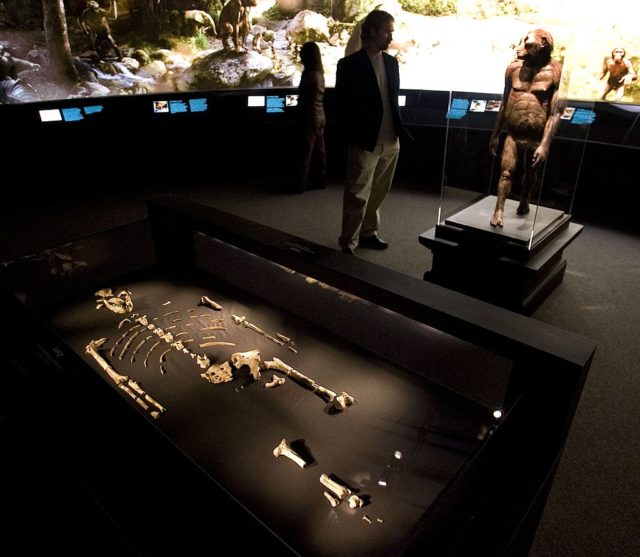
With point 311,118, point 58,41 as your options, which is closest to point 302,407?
point 311,118

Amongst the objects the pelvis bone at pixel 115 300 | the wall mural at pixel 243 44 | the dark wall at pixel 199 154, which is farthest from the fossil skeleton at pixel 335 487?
the dark wall at pixel 199 154

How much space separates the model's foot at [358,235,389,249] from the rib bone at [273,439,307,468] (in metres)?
2.94

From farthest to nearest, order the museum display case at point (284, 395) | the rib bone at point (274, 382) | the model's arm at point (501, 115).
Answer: the model's arm at point (501, 115) → the rib bone at point (274, 382) → the museum display case at point (284, 395)

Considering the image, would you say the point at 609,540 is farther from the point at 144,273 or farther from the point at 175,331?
the point at 144,273

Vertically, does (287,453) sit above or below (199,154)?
above

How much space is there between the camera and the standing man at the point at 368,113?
11.3 feet

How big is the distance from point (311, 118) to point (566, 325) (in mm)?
3594

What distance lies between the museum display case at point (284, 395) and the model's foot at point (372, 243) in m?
2.03

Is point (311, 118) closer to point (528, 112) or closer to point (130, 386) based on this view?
point (528, 112)

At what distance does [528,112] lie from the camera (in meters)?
3.17

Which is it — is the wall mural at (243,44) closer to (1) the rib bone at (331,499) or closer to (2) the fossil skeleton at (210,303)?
(2) the fossil skeleton at (210,303)

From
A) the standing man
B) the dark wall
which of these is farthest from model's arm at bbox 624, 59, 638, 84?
the standing man

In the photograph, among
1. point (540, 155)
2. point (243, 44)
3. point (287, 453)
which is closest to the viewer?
point (287, 453)

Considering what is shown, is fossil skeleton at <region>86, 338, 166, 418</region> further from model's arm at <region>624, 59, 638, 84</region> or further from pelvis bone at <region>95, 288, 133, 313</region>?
model's arm at <region>624, 59, 638, 84</region>
